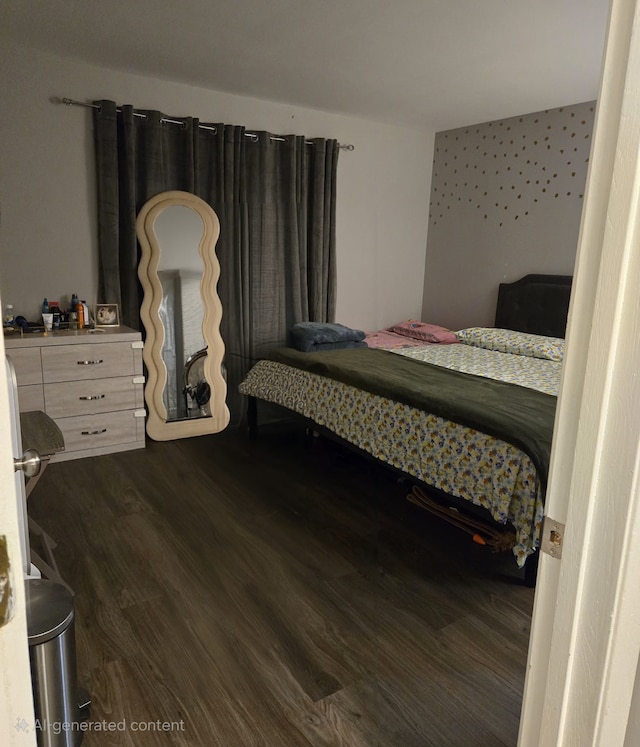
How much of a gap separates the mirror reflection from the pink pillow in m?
1.70

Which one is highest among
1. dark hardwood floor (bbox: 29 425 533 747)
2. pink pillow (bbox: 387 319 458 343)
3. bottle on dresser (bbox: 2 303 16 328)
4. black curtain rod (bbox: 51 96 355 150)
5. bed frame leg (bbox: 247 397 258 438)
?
black curtain rod (bbox: 51 96 355 150)

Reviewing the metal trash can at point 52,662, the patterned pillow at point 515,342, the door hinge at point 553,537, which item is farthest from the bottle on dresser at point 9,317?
the door hinge at point 553,537

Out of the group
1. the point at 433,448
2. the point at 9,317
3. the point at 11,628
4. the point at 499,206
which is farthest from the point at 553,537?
the point at 499,206

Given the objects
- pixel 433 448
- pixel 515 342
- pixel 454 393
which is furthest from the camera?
pixel 515 342

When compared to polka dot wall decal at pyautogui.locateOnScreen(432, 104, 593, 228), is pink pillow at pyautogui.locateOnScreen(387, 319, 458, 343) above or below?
below

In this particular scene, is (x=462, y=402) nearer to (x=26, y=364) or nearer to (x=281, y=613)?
(x=281, y=613)

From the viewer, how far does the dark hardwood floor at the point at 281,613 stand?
5.07ft

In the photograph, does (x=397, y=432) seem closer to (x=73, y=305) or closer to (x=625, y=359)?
(x=625, y=359)

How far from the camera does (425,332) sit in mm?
4359

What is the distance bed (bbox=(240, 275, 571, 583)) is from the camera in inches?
80.8

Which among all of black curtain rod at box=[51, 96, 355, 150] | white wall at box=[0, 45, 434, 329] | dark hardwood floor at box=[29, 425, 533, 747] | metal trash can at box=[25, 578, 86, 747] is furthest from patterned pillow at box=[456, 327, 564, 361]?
metal trash can at box=[25, 578, 86, 747]

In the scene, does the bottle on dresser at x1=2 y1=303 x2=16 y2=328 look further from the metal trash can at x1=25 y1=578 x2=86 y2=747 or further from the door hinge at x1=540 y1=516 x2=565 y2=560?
the door hinge at x1=540 y1=516 x2=565 y2=560

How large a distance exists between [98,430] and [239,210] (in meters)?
1.80

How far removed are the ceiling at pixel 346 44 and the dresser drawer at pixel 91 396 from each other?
6.23 ft
